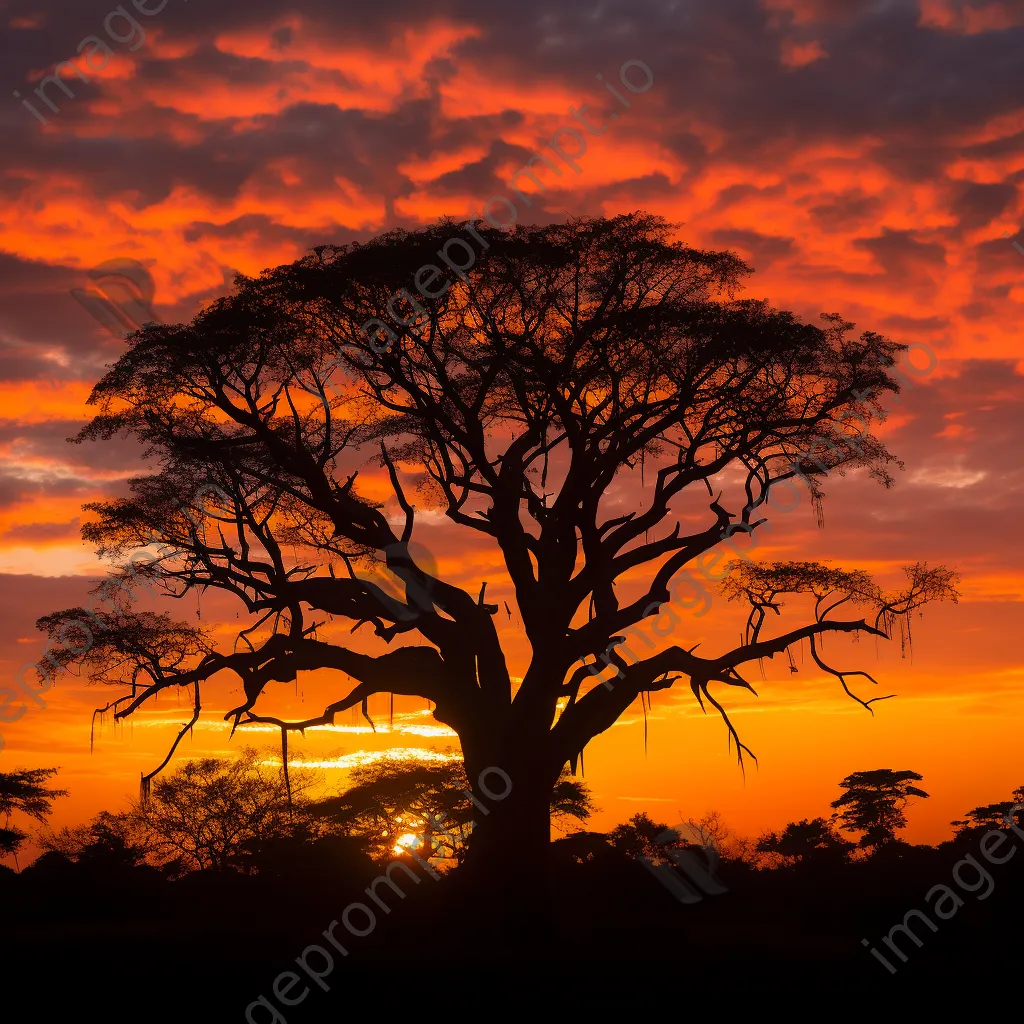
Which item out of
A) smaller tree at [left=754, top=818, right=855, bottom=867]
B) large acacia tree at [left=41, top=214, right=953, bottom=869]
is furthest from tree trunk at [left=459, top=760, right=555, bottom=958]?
smaller tree at [left=754, top=818, right=855, bottom=867]

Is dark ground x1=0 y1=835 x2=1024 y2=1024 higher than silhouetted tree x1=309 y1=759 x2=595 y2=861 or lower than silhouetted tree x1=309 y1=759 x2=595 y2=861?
lower

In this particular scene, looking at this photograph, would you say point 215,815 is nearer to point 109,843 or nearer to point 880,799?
point 109,843

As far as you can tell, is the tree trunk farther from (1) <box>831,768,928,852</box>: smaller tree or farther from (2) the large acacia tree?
(1) <box>831,768,928,852</box>: smaller tree

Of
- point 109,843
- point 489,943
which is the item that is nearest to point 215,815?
point 109,843

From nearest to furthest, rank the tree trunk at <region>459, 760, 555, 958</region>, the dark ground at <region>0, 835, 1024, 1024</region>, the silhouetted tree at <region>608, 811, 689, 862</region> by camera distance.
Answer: the dark ground at <region>0, 835, 1024, 1024</region>
the tree trunk at <region>459, 760, 555, 958</region>
the silhouetted tree at <region>608, 811, 689, 862</region>

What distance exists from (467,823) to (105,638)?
12107mm

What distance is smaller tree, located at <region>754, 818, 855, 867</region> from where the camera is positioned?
35531mm

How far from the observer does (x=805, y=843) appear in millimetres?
37031

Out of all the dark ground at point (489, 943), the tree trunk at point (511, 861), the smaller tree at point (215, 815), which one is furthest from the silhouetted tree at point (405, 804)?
the tree trunk at point (511, 861)

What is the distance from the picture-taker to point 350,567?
83.7 feet

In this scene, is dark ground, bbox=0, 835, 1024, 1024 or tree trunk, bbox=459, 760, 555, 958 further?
tree trunk, bbox=459, 760, 555, 958

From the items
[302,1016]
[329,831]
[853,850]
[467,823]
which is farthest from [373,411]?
[853,850]

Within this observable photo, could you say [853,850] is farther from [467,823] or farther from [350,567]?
[350,567]

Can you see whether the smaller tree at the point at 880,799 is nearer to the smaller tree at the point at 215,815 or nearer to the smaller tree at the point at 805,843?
the smaller tree at the point at 805,843
